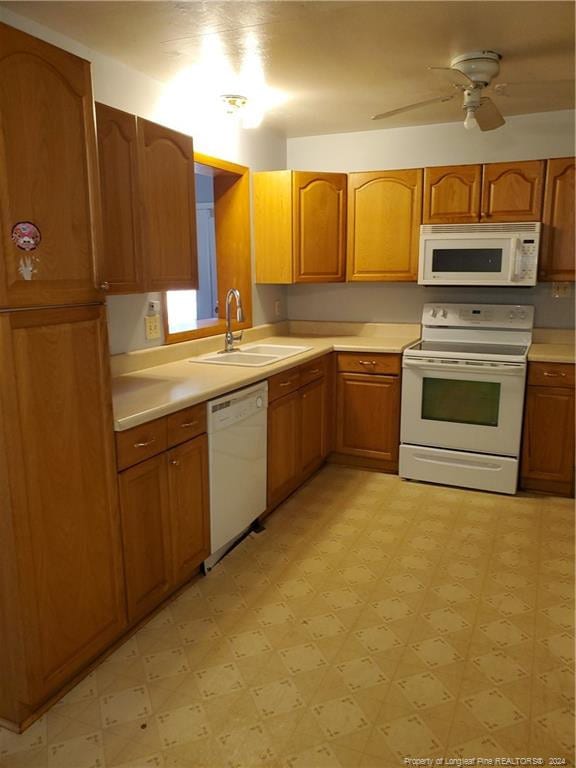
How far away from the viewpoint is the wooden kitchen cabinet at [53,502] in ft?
5.24

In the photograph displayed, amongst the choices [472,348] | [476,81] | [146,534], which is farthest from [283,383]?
[476,81]

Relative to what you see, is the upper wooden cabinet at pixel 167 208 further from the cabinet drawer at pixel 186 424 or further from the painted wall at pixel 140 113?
the cabinet drawer at pixel 186 424

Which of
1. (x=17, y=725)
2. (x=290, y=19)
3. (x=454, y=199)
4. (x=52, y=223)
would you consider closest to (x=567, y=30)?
(x=290, y=19)

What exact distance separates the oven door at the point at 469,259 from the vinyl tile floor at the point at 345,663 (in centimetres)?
154

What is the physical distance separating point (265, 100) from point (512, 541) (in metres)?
2.77

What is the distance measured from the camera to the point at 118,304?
2.76m

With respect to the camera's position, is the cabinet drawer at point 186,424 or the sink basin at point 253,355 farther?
the sink basin at point 253,355

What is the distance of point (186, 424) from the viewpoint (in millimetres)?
2314

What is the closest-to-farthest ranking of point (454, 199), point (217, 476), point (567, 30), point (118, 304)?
1. point (567, 30)
2. point (217, 476)
3. point (118, 304)
4. point (454, 199)

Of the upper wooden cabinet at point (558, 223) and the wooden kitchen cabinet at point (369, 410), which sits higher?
the upper wooden cabinet at point (558, 223)

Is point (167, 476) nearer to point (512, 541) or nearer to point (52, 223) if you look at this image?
point (52, 223)

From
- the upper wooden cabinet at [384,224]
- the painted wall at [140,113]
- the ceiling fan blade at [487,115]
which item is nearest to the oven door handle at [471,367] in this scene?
the upper wooden cabinet at [384,224]

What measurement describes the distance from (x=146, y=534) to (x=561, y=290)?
3075mm

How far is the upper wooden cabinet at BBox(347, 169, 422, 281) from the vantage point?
3797 mm
